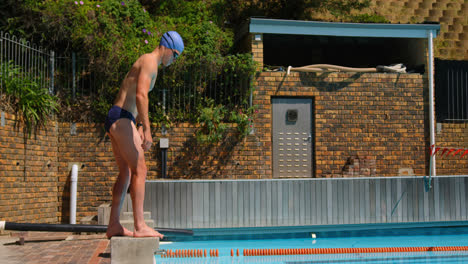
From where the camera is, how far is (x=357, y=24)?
11.1 metres

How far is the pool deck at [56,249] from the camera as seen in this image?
5.27 metres

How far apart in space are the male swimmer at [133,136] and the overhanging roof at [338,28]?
6.96 metres

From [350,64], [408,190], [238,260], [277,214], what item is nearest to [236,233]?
[277,214]

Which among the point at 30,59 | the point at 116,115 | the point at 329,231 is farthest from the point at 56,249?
the point at 30,59

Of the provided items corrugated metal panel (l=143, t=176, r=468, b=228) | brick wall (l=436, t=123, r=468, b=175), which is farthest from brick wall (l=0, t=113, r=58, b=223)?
brick wall (l=436, t=123, r=468, b=175)

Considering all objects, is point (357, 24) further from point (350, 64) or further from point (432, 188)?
point (432, 188)

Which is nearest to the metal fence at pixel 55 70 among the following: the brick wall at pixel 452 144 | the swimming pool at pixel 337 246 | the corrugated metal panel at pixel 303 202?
the corrugated metal panel at pixel 303 202

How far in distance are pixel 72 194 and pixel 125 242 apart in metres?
5.96

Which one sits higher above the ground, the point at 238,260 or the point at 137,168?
the point at 137,168

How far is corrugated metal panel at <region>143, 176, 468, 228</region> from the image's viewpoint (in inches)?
326

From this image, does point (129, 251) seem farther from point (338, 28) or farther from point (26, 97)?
point (338, 28)

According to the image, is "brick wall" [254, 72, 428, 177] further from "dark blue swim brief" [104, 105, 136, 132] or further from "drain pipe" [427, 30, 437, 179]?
"dark blue swim brief" [104, 105, 136, 132]

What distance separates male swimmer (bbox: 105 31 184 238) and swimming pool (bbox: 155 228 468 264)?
2.69m

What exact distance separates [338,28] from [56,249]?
25.8ft
